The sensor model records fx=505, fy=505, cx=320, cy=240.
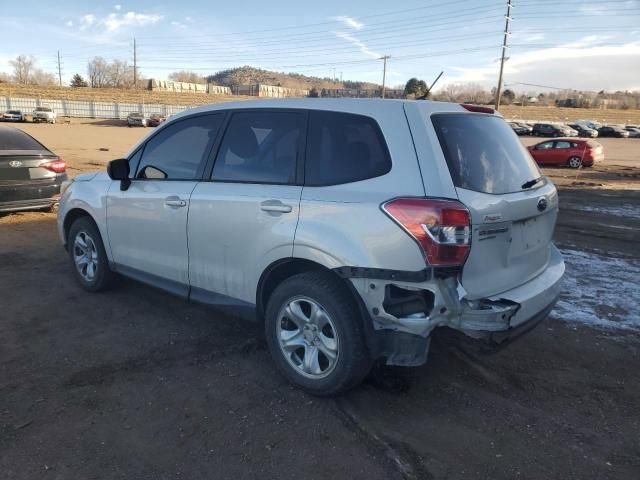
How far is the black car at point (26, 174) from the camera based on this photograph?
7609 mm

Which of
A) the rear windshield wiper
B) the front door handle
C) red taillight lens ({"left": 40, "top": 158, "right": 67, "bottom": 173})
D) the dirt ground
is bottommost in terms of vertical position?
the dirt ground

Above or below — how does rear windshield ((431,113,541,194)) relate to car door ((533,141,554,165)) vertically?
above

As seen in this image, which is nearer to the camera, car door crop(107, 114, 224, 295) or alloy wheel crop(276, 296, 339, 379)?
alloy wheel crop(276, 296, 339, 379)

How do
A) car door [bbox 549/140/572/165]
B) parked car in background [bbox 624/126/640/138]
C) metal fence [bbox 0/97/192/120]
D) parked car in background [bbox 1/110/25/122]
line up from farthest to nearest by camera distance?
metal fence [bbox 0/97/192/120]
parked car in background [bbox 624/126/640/138]
parked car in background [bbox 1/110/25/122]
car door [bbox 549/140/572/165]

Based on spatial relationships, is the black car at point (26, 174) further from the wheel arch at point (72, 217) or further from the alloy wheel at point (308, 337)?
the alloy wheel at point (308, 337)

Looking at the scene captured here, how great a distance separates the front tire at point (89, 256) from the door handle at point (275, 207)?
90.6 inches

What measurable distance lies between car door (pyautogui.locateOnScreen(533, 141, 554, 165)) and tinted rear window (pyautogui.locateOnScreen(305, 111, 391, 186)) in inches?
930

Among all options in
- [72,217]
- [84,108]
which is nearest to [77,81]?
A: [84,108]

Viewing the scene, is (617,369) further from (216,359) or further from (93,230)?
(93,230)

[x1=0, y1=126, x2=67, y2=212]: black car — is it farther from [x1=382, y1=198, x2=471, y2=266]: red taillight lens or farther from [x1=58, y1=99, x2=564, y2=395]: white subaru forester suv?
[x1=382, y1=198, x2=471, y2=266]: red taillight lens

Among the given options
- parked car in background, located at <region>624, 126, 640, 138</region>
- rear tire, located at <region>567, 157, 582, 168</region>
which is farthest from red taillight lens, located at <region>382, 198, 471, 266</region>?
parked car in background, located at <region>624, 126, 640, 138</region>

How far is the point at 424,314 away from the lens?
278 cm

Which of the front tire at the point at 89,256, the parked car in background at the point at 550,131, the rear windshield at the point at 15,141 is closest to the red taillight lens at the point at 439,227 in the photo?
the front tire at the point at 89,256

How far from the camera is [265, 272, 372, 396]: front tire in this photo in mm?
3000
